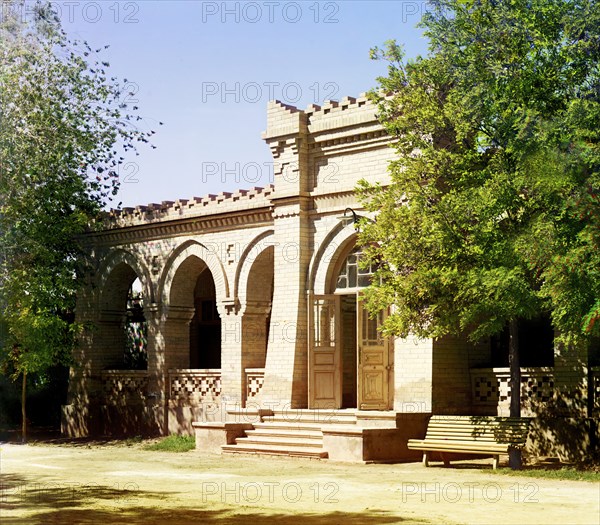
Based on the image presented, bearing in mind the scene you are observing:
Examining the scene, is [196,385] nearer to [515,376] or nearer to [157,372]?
[157,372]

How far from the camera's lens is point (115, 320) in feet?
89.6

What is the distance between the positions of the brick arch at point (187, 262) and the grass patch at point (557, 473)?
31.3 feet

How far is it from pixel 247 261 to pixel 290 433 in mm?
4995

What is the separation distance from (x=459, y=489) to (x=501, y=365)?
7057 millimetres

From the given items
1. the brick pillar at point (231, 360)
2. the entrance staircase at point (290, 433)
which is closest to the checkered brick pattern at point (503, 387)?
the entrance staircase at point (290, 433)

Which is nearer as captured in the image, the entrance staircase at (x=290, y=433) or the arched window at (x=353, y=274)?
the entrance staircase at (x=290, y=433)

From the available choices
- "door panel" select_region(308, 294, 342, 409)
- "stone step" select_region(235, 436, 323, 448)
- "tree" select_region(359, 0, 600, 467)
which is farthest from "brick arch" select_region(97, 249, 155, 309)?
"tree" select_region(359, 0, 600, 467)

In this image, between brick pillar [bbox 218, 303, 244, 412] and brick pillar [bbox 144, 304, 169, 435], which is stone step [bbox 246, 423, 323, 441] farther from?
brick pillar [bbox 144, 304, 169, 435]

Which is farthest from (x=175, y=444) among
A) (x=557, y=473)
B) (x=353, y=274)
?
(x=557, y=473)

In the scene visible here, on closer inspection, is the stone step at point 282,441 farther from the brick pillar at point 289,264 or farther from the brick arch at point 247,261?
the brick arch at point 247,261

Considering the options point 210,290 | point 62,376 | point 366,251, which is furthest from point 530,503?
point 62,376

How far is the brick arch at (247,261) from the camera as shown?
77.6ft

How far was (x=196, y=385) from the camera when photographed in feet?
81.5

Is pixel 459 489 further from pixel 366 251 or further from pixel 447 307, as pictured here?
pixel 366 251
